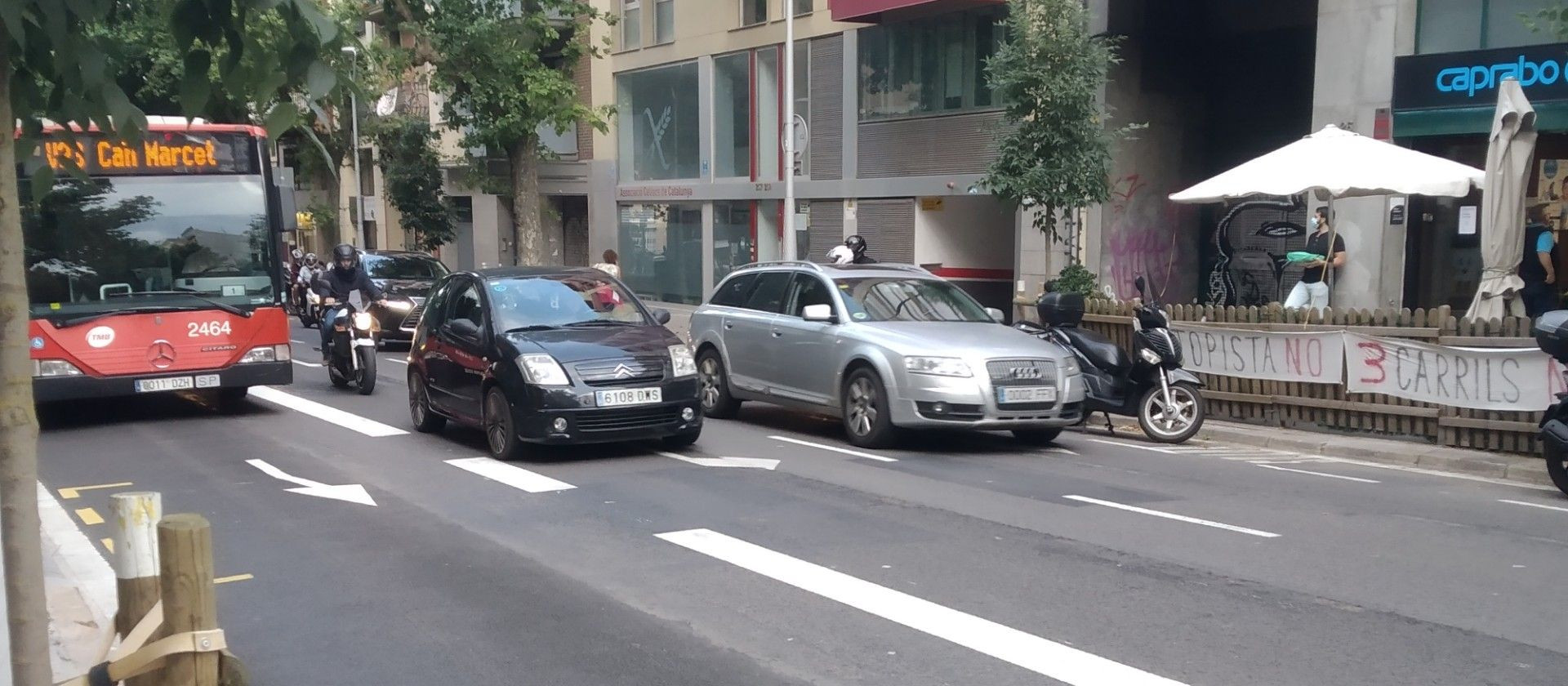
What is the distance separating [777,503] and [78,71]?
5.96 m

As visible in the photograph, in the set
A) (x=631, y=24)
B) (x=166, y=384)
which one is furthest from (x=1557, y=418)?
(x=631, y=24)

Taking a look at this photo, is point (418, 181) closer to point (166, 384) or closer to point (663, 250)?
point (663, 250)

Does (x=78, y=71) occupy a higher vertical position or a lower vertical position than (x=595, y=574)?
higher

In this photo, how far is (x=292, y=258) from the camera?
36906 millimetres

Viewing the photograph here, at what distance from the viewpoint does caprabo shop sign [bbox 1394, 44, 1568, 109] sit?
15219 millimetres

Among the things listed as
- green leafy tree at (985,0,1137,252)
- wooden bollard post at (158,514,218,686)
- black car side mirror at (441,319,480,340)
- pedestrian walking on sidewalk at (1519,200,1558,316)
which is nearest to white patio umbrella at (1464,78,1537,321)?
pedestrian walking on sidewalk at (1519,200,1558,316)

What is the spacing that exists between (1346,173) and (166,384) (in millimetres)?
11777

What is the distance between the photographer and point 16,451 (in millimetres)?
3443

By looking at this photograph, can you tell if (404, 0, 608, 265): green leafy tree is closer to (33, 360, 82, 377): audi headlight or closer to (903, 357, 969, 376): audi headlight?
(33, 360, 82, 377): audi headlight

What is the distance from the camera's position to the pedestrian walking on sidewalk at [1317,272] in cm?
1564

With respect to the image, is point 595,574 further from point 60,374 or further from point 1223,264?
point 1223,264

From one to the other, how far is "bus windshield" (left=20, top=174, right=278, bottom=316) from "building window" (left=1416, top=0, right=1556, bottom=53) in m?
13.7

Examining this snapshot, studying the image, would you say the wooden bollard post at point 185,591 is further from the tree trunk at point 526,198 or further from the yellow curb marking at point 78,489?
the tree trunk at point 526,198

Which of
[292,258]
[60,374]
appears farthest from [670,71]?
[60,374]
